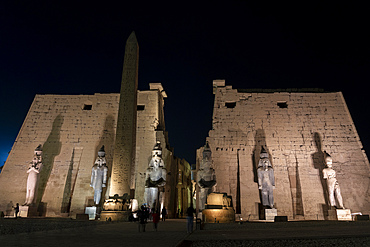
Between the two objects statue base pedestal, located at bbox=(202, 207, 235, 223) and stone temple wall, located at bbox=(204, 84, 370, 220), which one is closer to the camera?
statue base pedestal, located at bbox=(202, 207, 235, 223)

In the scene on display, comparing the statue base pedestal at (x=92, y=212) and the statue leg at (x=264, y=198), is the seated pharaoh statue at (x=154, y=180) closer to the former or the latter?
the statue base pedestal at (x=92, y=212)

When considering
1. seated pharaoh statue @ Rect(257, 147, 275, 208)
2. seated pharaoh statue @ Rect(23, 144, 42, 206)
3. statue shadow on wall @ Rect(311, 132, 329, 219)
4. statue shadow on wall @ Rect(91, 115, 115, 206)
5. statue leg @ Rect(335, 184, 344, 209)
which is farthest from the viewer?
statue shadow on wall @ Rect(91, 115, 115, 206)

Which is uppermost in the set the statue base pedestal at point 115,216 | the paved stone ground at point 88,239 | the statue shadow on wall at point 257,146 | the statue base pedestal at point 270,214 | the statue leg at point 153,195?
the statue shadow on wall at point 257,146

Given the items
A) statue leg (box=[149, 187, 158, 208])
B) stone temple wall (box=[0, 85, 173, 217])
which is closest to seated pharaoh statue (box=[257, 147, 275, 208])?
statue leg (box=[149, 187, 158, 208])

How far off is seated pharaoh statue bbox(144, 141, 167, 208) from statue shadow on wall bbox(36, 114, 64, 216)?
5326mm

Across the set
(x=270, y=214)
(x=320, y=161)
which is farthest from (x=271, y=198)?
(x=320, y=161)

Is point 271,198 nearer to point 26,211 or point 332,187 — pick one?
point 332,187

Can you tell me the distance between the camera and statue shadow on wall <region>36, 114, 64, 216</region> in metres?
12.8

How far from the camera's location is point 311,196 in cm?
1209

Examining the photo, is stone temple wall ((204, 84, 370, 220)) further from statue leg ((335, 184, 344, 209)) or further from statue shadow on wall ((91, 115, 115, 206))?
statue shadow on wall ((91, 115, 115, 206))

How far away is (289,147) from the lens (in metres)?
13.1

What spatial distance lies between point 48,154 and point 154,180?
246 inches

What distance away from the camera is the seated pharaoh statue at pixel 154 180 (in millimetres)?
10617

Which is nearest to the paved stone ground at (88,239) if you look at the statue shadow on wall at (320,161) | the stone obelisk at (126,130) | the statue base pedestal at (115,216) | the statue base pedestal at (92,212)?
the statue base pedestal at (115,216)
